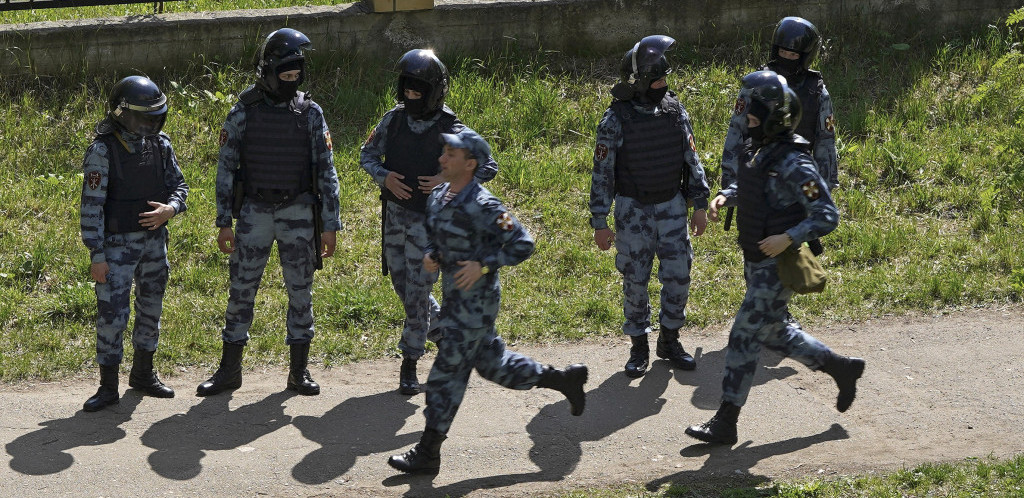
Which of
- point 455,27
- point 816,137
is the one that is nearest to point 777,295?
point 816,137

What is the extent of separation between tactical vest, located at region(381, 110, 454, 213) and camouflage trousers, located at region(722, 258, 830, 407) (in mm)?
1940

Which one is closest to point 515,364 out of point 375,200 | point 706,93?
→ point 375,200

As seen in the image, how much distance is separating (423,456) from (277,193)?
1.89 metres

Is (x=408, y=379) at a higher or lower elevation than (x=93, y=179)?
lower

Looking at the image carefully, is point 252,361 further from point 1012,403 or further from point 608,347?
point 1012,403

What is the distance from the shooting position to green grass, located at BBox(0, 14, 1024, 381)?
8.69 meters

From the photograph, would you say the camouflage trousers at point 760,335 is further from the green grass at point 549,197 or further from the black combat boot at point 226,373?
the black combat boot at point 226,373

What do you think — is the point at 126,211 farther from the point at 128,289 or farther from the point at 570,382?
the point at 570,382

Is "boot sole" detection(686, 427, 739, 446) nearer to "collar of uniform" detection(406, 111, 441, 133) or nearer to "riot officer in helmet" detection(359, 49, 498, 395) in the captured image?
"riot officer in helmet" detection(359, 49, 498, 395)

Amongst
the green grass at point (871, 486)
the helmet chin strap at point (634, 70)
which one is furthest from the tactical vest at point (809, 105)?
the green grass at point (871, 486)

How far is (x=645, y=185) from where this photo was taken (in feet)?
25.0

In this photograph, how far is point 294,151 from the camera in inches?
288

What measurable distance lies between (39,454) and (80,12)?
6.24 m

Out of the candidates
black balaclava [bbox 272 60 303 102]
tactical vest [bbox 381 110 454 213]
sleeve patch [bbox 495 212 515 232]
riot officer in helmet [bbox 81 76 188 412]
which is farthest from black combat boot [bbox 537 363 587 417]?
riot officer in helmet [bbox 81 76 188 412]
